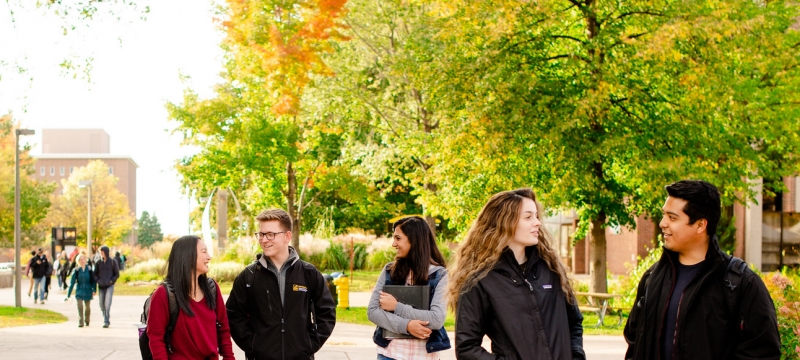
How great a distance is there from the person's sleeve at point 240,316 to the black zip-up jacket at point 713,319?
2724 millimetres

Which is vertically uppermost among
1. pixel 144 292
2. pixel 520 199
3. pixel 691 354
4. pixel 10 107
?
pixel 10 107

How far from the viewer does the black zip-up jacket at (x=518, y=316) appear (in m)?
4.38

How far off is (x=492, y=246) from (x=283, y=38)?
23.8 metres

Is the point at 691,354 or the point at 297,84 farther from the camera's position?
the point at 297,84

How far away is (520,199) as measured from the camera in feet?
15.3

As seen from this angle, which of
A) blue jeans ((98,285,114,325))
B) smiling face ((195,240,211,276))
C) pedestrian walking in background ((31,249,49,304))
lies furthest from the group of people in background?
pedestrian walking in background ((31,249,49,304))

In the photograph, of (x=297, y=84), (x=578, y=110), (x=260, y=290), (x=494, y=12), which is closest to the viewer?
(x=260, y=290)

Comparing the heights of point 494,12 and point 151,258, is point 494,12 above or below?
above

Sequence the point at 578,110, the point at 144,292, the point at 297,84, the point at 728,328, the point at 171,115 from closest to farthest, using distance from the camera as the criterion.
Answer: the point at 728,328 < the point at 578,110 < the point at 297,84 < the point at 171,115 < the point at 144,292

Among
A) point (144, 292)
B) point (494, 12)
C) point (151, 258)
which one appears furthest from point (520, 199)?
point (151, 258)

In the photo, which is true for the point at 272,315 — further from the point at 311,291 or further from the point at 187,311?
the point at 187,311

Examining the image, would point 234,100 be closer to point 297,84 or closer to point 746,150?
point 297,84

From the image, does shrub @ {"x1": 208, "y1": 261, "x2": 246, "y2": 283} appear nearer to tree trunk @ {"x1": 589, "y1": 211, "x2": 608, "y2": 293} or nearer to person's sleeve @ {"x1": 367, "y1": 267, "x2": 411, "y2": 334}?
tree trunk @ {"x1": 589, "y1": 211, "x2": 608, "y2": 293}

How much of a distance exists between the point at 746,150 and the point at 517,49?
560 centimetres
